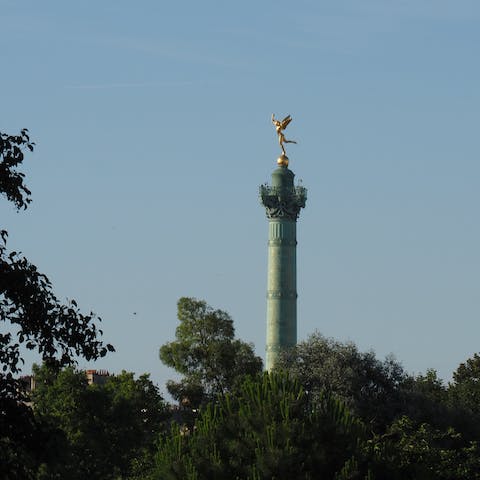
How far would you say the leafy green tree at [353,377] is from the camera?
97188 millimetres

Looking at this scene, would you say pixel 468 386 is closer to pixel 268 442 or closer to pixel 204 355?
pixel 204 355

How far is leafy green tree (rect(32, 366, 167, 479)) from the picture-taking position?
9344cm

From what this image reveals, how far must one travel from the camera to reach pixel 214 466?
66.9 metres

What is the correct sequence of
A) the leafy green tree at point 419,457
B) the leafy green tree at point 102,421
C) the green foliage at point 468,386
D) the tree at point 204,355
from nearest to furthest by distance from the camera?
the leafy green tree at point 419,457 → the leafy green tree at point 102,421 → the tree at point 204,355 → the green foliage at point 468,386

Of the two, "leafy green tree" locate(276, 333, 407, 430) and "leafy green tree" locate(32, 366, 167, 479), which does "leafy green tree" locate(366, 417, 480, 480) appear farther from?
"leafy green tree" locate(32, 366, 167, 479)

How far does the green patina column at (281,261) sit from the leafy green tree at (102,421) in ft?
109

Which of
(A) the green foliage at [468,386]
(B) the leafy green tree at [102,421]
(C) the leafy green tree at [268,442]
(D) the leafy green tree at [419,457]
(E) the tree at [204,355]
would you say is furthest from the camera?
(A) the green foliage at [468,386]

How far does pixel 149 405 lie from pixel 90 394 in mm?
4447

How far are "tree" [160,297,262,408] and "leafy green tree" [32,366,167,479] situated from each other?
7109 millimetres

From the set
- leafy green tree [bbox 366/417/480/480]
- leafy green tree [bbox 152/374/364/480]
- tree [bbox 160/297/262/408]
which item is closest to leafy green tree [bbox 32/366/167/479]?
tree [bbox 160/297/262/408]

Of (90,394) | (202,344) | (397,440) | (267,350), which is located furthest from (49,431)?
(267,350)

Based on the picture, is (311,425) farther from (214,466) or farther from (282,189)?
(282,189)

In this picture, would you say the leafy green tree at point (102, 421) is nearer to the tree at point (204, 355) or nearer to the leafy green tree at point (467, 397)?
the tree at point (204, 355)

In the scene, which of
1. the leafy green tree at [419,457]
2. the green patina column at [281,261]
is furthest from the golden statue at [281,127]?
the leafy green tree at [419,457]
